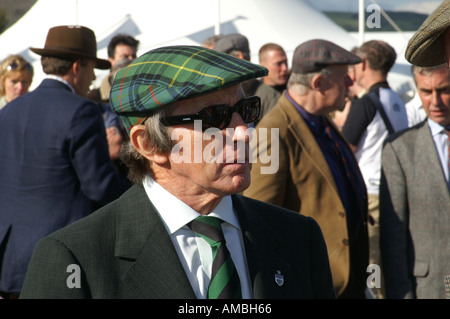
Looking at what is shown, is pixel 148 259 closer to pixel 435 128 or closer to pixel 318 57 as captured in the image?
pixel 435 128

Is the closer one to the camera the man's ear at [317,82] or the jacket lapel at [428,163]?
the jacket lapel at [428,163]

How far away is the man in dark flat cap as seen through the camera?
400cm

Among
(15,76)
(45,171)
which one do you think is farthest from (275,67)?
(45,171)

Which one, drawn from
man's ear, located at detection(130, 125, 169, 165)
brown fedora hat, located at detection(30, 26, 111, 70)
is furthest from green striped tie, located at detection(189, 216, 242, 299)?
brown fedora hat, located at detection(30, 26, 111, 70)

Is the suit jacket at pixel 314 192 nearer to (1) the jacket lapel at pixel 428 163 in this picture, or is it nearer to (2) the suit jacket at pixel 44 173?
(1) the jacket lapel at pixel 428 163

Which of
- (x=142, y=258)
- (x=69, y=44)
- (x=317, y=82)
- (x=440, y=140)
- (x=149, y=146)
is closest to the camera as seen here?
(x=142, y=258)

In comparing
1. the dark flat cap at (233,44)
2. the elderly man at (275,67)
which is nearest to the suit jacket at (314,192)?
the elderly man at (275,67)

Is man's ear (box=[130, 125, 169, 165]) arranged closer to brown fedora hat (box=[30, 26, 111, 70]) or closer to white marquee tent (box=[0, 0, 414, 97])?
brown fedora hat (box=[30, 26, 111, 70])

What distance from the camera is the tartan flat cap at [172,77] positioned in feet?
6.88

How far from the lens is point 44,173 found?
401 cm

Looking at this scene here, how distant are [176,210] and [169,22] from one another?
1287 centimetres

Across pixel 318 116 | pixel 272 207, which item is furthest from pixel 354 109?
pixel 272 207

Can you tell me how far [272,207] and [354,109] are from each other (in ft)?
11.5
